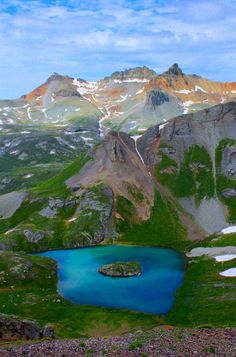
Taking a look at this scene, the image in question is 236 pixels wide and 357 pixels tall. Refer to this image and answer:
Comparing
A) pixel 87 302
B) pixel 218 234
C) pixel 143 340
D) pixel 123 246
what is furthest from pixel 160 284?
pixel 143 340

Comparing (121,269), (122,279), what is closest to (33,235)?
(121,269)

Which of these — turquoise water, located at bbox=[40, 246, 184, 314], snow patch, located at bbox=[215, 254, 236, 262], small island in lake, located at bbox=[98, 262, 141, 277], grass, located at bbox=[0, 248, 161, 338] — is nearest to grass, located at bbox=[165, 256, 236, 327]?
snow patch, located at bbox=[215, 254, 236, 262]

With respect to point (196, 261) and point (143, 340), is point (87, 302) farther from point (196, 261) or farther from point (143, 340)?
A: point (143, 340)

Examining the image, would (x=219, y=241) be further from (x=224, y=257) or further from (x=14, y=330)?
(x=14, y=330)

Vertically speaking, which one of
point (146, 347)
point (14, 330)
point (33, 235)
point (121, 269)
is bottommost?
point (121, 269)

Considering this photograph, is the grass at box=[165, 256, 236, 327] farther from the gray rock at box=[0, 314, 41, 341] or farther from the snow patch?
the gray rock at box=[0, 314, 41, 341]

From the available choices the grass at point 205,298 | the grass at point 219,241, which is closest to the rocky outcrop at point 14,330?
the grass at point 205,298

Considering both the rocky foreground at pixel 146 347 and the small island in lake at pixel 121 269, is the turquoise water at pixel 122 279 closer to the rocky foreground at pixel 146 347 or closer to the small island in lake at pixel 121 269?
the small island in lake at pixel 121 269
